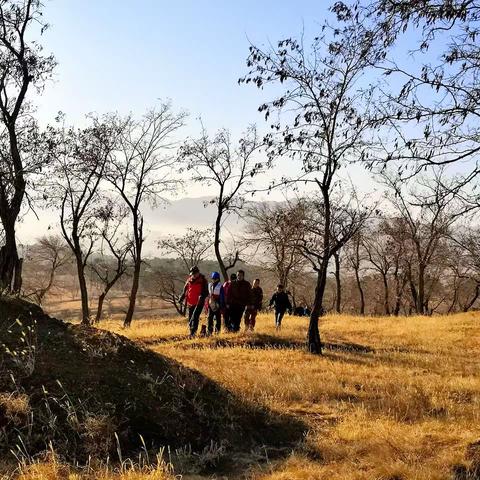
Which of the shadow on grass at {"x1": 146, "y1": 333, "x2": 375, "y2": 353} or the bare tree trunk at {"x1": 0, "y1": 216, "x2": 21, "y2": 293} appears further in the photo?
the bare tree trunk at {"x1": 0, "y1": 216, "x2": 21, "y2": 293}

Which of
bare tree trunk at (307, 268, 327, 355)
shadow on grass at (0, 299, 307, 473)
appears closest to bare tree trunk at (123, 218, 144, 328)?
bare tree trunk at (307, 268, 327, 355)

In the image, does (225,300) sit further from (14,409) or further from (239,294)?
(14,409)

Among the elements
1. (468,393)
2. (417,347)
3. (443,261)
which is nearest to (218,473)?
(468,393)

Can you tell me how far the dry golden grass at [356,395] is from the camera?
5.06 meters

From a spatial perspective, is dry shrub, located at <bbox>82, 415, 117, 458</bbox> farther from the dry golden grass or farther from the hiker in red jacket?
the hiker in red jacket

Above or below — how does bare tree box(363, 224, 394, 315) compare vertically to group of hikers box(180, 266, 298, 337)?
above

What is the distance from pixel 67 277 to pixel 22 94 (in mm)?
130178

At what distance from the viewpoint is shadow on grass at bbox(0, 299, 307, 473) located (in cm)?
510

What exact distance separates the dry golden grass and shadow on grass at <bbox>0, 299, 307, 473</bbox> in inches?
20.9

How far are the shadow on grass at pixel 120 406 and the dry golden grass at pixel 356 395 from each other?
531 mm

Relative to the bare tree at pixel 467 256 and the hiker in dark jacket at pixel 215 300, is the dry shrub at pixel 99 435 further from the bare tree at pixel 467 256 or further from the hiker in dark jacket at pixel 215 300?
the bare tree at pixel 467 256

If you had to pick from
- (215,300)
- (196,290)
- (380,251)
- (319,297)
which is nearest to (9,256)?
(196,290)

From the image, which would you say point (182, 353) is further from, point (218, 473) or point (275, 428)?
point (218, 473)

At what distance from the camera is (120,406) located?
5.63 metres
